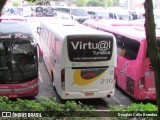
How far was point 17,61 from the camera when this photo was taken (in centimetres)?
916

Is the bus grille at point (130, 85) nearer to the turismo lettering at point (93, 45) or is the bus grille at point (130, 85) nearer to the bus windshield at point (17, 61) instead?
the turismo lettering at point (93, 45)

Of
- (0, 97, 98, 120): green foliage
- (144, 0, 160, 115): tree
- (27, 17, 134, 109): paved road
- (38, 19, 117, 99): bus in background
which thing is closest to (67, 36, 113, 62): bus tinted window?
(38, 19, 117, 99): bus in background

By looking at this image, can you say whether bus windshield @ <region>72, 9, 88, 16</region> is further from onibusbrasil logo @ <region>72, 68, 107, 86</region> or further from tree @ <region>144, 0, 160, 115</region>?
tree @ <region>144, 0, 160, 115</region>

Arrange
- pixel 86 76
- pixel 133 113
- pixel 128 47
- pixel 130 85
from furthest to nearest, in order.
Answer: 1. pixel 128 47
2. pixel 130 85
3. pixel 86 76
4. pixel 133 113

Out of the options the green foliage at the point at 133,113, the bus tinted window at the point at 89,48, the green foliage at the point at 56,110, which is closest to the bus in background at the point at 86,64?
the bus tinted window at the point at 89,48

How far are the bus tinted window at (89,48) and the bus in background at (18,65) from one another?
1.24 metres

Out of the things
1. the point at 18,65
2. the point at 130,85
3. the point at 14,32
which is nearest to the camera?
the point at 18,65

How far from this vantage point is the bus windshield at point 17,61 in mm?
9016

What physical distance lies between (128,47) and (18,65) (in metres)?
3.73

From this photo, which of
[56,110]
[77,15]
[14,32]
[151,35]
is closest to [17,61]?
[14,32]

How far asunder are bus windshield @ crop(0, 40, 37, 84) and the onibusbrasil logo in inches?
52.7

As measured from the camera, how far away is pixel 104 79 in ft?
29.8

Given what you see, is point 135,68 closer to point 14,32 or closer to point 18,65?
point 18,65

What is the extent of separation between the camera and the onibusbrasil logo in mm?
8852
